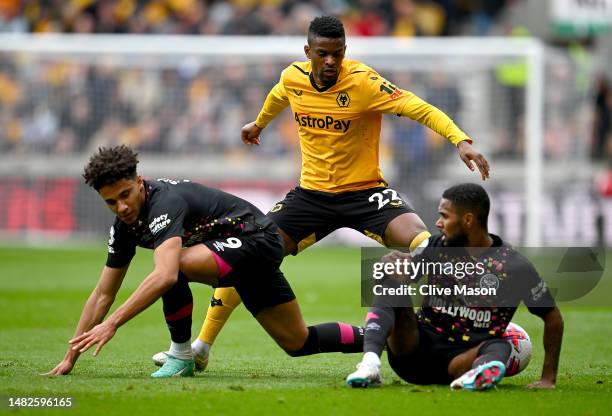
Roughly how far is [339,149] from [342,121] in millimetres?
239

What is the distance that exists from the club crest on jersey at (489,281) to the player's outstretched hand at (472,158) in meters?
0.98

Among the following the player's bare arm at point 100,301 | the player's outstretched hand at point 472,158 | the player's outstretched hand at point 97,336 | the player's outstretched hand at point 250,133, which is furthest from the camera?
the player's outstretched hand at point 250,133

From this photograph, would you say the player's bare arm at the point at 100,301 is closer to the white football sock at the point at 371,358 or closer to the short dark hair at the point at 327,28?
the white football sock at the point at 371,358

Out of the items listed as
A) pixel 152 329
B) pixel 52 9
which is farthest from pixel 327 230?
pixel 52 9

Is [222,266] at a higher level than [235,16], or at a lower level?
lower

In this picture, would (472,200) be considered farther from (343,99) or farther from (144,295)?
(343,99)

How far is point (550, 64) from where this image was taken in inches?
848

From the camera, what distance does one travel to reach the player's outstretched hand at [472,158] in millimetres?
7945

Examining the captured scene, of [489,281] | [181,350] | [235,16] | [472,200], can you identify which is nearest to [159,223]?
[181,350]

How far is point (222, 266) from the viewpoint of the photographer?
7.58 metres

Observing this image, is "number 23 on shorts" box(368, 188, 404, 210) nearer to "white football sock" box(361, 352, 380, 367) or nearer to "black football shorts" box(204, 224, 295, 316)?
"black football shorts" box(204, 224, 295, 316)

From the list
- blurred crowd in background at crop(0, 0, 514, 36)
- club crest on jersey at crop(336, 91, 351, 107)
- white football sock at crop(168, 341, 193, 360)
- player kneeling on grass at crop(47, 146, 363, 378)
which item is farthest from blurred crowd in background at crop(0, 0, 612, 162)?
white football sock at crop(168, 341, 193, 360)

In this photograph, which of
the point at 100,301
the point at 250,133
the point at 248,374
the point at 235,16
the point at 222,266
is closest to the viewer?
the point at 222,266

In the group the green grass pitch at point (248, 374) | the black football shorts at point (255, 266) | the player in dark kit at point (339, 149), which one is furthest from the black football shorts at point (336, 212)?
the black football shorts at point (255, 266)
